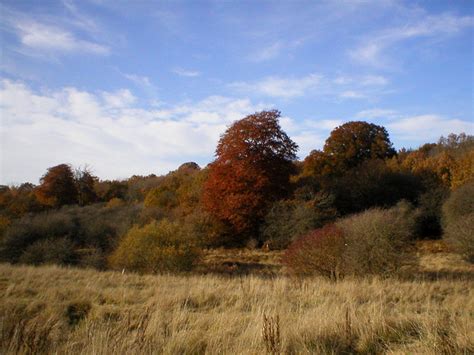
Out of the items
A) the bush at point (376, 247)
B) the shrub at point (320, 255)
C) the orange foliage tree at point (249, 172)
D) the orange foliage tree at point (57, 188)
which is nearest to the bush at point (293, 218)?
the orange foliage tree at point (249, 172)

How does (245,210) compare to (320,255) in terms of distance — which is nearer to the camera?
(320,255)

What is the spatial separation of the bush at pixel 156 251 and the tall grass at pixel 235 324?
9.76 m

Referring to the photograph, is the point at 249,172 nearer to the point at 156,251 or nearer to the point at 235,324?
the point at 156,251

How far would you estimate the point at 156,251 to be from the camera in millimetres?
19188

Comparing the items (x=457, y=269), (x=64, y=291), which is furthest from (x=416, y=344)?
(x=457, y=269)

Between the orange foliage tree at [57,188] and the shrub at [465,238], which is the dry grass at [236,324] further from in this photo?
the orange foliage tree at [57,188]

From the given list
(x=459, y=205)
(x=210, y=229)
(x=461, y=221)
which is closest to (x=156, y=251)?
(x=210, y=229)

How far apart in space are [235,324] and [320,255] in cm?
987

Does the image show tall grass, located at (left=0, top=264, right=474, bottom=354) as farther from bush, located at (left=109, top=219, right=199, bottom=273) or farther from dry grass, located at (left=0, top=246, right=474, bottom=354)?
bush, located at (left=109, top=219, right=199, bottom=273)

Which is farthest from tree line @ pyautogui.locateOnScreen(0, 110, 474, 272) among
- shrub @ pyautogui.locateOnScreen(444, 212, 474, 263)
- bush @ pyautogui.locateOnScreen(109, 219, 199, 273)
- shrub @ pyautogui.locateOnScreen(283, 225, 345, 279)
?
shrub @ pyautogui.locateOnScreen(283, 225, 345, 279)

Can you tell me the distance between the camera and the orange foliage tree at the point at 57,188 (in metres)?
47.0

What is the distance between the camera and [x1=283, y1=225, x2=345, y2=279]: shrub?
14711mm

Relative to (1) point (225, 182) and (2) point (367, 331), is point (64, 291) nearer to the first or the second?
(2) point (367, 331)

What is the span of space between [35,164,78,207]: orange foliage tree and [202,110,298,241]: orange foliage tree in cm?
2546
